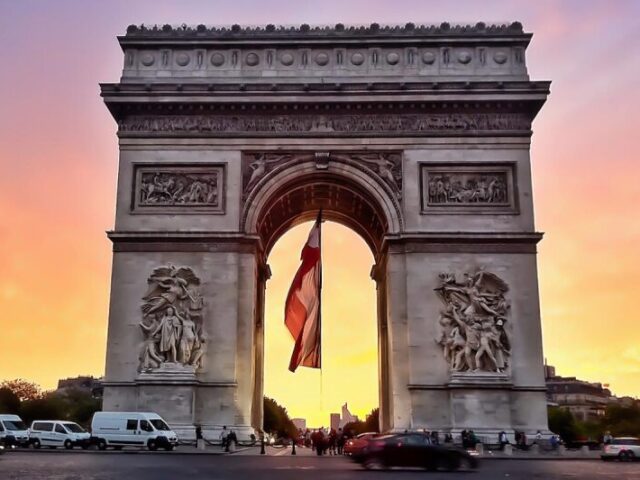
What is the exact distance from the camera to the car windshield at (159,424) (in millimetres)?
30016

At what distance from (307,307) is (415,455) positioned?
1492 cm

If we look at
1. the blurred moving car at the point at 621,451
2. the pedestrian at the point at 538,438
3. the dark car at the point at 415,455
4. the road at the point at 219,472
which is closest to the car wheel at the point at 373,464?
the dark car at the point at 415,455

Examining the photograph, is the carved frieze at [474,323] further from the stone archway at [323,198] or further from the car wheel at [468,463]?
the car wheel at [468,463]

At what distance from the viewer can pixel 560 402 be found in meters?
124

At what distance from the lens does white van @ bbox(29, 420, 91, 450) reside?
3356 cm

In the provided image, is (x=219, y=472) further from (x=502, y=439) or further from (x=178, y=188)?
(x=178, y=188)

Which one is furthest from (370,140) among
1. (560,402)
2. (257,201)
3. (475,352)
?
(560,402)

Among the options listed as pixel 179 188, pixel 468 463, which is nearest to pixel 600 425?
pixel 179 188

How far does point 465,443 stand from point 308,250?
11.2m

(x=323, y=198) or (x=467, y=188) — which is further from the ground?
(x=323, y=198)

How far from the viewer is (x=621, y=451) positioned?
102 ft

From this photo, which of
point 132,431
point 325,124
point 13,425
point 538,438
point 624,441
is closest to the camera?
point 132,431

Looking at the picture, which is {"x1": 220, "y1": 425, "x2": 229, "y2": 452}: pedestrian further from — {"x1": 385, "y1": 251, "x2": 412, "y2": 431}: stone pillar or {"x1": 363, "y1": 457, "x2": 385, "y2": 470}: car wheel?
{"x1": 363, "y1": 457, "x2": 385, "y2": 470}: car wheel

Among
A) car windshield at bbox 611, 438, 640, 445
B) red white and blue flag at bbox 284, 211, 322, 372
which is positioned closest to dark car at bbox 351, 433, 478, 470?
car windshield at bbox 611, 438, 640, 445
